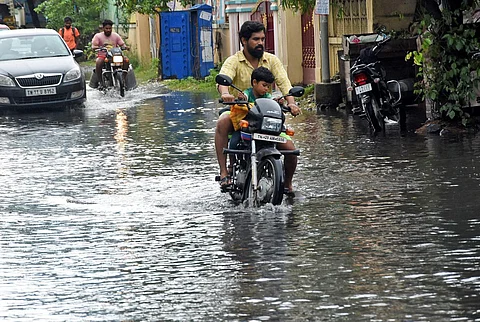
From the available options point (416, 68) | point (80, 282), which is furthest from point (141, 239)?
point (416, 68)

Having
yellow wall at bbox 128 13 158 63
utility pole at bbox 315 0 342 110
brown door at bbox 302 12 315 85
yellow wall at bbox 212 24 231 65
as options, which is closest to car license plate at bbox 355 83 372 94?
utility pole at bbox 315 0 342 110

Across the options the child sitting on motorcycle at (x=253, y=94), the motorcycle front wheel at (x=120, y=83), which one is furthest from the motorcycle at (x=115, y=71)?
the child sitting on motorcycle at (x=253, y=94)

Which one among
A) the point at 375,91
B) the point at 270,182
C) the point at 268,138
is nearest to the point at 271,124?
the point at 268,138

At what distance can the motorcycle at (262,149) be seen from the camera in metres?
9.98

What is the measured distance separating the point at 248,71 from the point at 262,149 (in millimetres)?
1014

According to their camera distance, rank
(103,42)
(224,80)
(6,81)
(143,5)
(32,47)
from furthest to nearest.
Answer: (143,5)
(103,42)
(32,47)
(6,81)
(224,80)

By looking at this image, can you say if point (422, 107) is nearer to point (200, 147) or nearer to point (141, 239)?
point (200, 147)

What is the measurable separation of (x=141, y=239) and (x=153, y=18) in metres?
29.6

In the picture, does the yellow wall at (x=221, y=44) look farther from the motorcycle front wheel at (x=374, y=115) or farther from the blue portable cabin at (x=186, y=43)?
the motorcycle front wheel at (x=374, y=115)

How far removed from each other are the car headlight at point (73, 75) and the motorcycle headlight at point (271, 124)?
1379cm

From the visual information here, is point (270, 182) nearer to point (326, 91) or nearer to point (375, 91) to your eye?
point (375, 91)

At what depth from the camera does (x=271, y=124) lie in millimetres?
10109

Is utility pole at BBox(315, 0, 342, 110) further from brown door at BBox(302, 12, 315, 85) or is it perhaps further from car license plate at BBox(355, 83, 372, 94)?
brown door at BBox(302, 12, 315, 85)

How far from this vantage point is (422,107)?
1973cm
